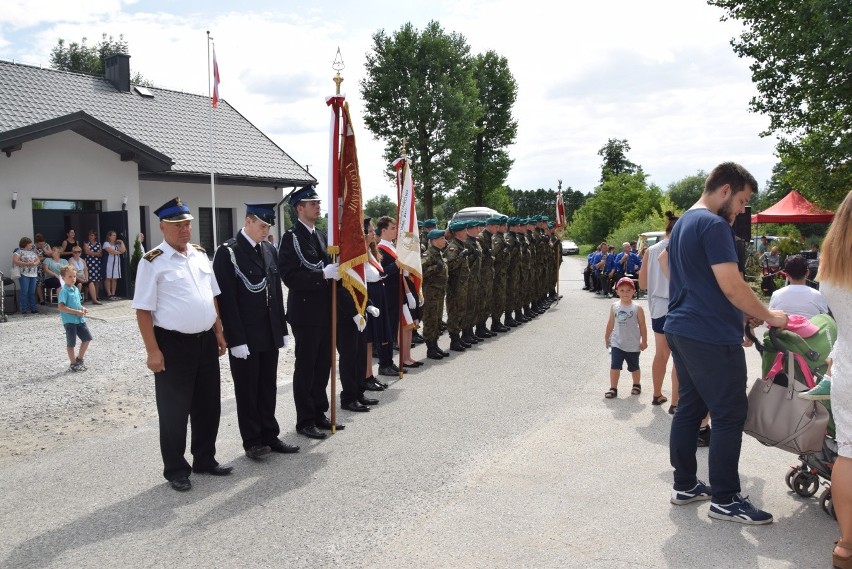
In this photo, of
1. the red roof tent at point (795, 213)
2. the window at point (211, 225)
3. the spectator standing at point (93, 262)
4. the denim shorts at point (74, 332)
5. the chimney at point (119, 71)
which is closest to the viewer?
the denim shorts at point (74, 332)

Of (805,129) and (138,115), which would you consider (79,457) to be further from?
(805,129)

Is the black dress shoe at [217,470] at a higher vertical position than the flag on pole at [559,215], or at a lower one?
lower

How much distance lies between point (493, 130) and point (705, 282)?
5311 cm

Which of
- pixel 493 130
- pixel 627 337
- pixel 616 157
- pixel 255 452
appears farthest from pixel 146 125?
pixel 616 157

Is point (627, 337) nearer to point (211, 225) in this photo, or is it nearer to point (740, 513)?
point (740, 513)

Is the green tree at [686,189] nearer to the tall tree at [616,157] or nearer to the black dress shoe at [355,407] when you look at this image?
the tall tree at [616,157]

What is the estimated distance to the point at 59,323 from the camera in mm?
13406

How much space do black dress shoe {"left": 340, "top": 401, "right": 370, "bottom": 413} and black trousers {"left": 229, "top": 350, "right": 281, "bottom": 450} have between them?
139cm

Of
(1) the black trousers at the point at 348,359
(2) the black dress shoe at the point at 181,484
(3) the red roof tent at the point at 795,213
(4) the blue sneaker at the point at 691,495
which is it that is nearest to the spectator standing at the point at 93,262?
(1) the black trousers at the point at 348,359

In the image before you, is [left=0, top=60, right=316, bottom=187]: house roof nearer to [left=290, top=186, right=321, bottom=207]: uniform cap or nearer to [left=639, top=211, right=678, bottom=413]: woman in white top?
[left=290, top=186, right=321, bottom=207]: uniform cap

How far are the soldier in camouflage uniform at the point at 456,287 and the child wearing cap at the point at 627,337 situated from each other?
11.1 ft

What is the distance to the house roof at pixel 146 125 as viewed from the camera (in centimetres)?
1705

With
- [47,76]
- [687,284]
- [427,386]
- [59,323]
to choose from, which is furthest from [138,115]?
[687,284]

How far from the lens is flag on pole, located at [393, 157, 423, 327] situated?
9031mm
